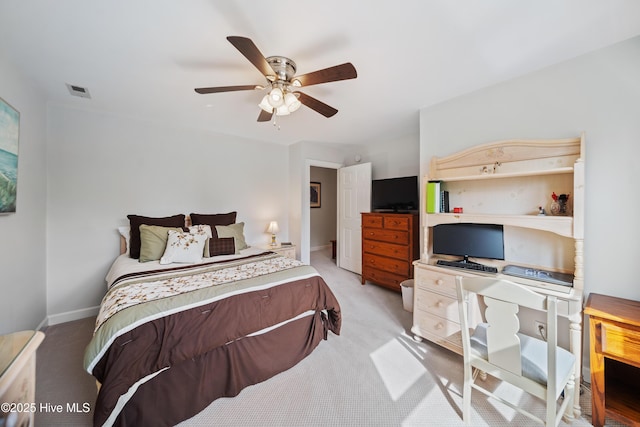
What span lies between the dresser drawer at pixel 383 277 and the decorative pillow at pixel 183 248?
7.95ft

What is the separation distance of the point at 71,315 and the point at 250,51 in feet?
11.4

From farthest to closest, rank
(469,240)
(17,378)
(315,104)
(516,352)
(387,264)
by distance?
(387,264) → (469,240) → (315,104) → (516,352) → (17,378)

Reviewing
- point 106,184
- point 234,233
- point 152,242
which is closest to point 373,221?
point 234,233

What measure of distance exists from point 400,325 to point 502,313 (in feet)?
4.60

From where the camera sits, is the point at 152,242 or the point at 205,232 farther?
the point at 205,232

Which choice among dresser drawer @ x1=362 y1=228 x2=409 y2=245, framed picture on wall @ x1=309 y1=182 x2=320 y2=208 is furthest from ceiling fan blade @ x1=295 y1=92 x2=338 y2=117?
framed picture on wall @ x1=309 y1=182 x2=320 y2=208

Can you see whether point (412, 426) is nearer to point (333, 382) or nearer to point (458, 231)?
point (333, 382)

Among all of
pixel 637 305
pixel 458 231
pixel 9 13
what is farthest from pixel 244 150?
pixel 637 305

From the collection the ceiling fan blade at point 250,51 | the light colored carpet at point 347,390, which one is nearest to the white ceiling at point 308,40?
the ceiling fan blade at point 250,51

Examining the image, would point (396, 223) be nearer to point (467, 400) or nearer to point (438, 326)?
point (438, 326)

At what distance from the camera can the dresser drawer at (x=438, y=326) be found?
6.40 ft

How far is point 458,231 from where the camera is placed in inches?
87.4

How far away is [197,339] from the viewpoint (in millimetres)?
1443

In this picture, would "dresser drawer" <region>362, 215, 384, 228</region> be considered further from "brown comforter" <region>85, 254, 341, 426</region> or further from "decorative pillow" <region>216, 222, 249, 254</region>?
"decorative pillow" <region>216, 222, 249, 254</region>
